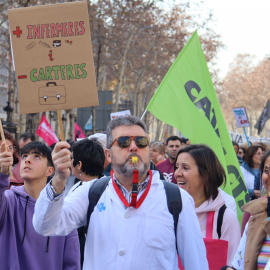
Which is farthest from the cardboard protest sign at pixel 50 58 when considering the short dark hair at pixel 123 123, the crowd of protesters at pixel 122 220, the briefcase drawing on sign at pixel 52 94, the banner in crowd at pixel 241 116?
the banner in crowd at pixel 241 116

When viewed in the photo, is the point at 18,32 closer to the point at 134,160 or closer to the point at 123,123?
the point at 123,123

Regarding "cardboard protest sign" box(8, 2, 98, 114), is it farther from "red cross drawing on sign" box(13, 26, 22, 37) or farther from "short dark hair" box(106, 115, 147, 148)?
"short dark hair" box(106, 115, 147, 148)

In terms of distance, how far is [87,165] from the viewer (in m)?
4.98

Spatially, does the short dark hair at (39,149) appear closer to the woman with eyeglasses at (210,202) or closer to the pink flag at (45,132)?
the woman with eyeglasses at (210,202)

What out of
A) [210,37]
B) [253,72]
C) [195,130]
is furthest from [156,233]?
[253,72]

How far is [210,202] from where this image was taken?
422 cm

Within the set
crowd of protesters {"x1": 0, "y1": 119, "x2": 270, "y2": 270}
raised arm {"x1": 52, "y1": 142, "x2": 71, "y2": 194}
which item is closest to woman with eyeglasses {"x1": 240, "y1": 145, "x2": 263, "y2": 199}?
crowd of protesters {"x1": 0, "y1": 119, "x2": 270, "y2": 270}

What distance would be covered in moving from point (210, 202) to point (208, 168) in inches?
13.1

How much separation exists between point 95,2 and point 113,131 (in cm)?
2080

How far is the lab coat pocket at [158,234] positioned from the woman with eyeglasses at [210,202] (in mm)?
1048

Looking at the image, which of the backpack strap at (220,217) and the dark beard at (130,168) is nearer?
the dark beard at (130,168)

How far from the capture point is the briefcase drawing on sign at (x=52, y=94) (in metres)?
3.29

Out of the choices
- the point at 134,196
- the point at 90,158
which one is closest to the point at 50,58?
the point at 134,196

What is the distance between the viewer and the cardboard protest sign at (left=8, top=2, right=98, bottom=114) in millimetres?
3281
